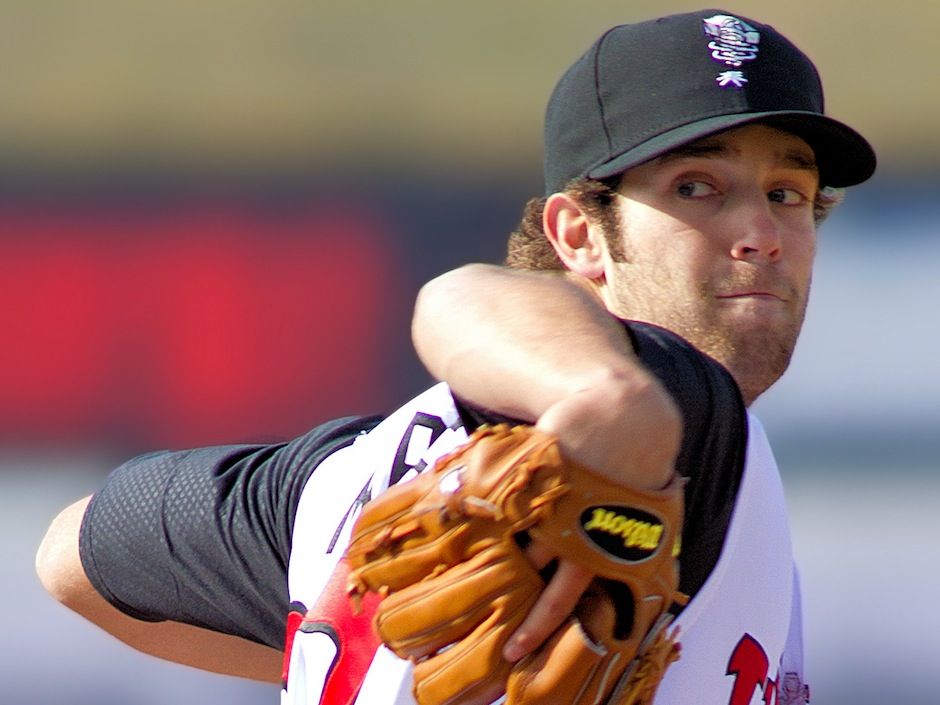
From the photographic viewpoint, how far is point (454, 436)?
1.19m

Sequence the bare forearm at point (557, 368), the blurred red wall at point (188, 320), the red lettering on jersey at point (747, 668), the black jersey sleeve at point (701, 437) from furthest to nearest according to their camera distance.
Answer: the blurred red wall at point (188, 320), the red lettering on jersey at point (747, 668), the black jersey sleeve at point (701, 437), the bare forearm at point (557, 368)

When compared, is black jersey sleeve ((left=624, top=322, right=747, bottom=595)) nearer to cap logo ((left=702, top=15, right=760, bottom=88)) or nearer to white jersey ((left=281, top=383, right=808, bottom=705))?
white jersey ((left=281, top=383, right=808, bottom=705))

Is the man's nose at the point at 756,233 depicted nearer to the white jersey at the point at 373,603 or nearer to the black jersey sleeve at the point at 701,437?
the white jersey at the point at 373,603

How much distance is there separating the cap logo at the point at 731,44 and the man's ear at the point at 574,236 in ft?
0.72

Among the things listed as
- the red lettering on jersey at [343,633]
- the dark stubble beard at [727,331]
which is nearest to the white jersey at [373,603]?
the red lettering on jersey at [343,633]

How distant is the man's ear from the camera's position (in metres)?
1.54

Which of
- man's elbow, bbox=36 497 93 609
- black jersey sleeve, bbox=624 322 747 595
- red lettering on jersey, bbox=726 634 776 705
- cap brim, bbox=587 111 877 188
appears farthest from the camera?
man's elbow, bbox=36 497 93 609

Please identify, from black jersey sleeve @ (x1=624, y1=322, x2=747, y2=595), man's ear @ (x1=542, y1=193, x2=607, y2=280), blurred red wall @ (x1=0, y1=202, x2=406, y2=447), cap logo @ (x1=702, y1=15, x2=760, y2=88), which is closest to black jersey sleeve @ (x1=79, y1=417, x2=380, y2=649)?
man's ear @ (x1=542, y1=193, x2=607, y2=280)

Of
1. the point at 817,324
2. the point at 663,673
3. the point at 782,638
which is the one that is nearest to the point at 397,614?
the point at 663,673

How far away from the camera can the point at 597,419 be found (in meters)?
0.95

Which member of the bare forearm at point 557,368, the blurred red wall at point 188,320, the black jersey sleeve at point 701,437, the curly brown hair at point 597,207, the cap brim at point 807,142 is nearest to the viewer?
the bare forearm at point 557,368

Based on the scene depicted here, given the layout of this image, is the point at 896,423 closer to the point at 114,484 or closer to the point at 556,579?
the point at 114,484

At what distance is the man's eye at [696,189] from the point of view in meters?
1.43

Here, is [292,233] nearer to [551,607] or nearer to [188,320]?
[188,320]
